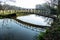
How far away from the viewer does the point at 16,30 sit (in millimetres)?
5422

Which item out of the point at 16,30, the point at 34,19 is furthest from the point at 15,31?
the point at 34,19

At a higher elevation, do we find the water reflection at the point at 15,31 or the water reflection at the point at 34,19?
the water reflection at the point at 34,19

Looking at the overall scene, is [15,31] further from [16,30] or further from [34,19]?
[34,19]

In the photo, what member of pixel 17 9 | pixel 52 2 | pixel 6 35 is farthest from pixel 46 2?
pixel 6 35

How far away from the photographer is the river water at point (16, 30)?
5012mm

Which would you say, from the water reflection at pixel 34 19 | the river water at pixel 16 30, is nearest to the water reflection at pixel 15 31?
the river water at pixel 16 30

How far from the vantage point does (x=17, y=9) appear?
5.68 meters

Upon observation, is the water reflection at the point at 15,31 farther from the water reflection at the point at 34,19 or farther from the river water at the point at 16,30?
the water reflection at the point at 34,19

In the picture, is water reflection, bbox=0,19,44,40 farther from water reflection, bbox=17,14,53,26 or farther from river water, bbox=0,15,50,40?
water reflection, bbox=17,14,53,26

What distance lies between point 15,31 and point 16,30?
0.20 feet

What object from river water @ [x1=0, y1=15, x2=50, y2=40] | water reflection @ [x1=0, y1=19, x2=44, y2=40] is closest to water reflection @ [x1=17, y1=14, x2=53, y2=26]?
river water @ [x1=0, y1=15, x2=50, y2=40]

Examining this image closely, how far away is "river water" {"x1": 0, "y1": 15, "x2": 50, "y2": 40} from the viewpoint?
16.4 ft

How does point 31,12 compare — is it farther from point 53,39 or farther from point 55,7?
point 53,39

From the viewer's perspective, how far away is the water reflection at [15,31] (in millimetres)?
5012
